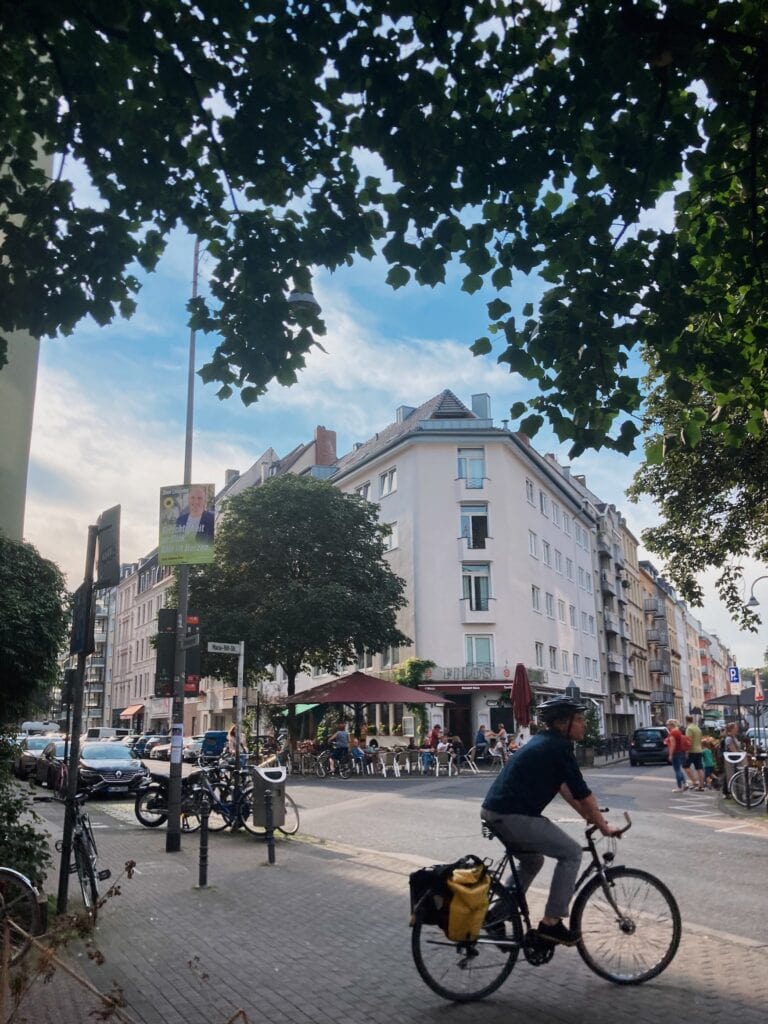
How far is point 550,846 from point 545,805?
0.25 meters

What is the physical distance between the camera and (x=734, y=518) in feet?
61.6

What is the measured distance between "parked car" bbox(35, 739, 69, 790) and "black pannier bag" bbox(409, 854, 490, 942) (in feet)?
66.9

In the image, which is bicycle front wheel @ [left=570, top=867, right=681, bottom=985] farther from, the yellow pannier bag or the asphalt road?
the asphalt road

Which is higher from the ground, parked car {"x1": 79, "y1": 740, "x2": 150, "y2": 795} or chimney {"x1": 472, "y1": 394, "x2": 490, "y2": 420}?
chimney {"x1": 472, "y1": 394, "x2": 490, "y2": 420}

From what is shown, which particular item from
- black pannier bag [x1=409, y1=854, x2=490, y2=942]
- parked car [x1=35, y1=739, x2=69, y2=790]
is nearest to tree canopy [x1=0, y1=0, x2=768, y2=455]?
black pannier bag [x1=409, y1=854, x2=490, y2=942]

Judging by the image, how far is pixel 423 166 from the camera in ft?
22.3

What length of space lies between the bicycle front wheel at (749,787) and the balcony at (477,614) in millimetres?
26547

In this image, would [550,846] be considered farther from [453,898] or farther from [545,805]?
[453,898]

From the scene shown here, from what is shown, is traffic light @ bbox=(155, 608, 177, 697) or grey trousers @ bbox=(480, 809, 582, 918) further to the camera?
traffic light @ bbox=(155, 608, 177, 697)

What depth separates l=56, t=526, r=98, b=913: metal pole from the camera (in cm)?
816

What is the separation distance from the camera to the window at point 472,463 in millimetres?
46781

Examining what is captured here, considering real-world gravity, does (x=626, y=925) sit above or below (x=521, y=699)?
below

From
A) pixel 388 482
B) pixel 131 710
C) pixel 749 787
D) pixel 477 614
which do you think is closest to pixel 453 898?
pixel 749 787

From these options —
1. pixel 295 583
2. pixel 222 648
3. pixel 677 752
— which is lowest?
pixel 677 752
